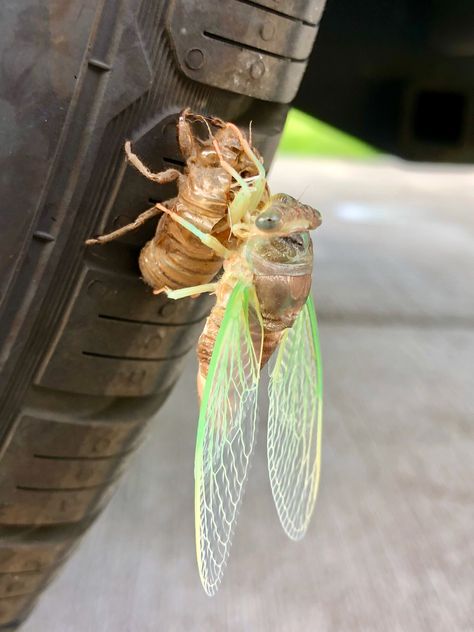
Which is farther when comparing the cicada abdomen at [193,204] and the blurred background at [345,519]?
the blurred background at [345,519]

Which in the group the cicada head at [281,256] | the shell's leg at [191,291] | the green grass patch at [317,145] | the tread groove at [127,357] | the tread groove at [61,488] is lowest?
the tread groove at [61,488]

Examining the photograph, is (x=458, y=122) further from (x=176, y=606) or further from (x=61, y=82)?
(x=61, y=82)

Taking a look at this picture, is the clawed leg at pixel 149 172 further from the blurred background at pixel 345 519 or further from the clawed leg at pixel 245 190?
the blurred background at pixel 345 519

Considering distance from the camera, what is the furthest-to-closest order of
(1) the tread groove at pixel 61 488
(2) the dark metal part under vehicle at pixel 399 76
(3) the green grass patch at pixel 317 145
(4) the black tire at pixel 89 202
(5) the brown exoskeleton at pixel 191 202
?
(3) the green grass patch at pixel 317 145 < (2) the dark metal part under vehicle at pixel 399 76 < (1) the tread groove at pixel 61 488 < (5) the brown exoskeleton at pixel 191 202 < (4) the black tire at pixel 89 202

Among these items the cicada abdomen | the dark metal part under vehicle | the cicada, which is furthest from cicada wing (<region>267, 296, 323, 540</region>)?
the dark metal part under vehicle

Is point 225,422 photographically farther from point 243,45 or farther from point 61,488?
point 243,45

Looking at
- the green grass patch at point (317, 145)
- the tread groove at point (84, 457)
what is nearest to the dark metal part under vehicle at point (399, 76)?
the tread groove at point (84, 457)

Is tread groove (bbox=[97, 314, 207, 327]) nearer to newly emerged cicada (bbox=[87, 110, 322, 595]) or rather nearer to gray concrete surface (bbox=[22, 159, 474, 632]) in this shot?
newly emerged cicada (bbox=[87, 110, 322, 595])

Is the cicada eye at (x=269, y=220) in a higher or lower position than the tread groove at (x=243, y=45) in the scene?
lower
